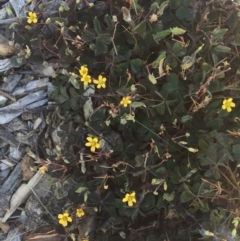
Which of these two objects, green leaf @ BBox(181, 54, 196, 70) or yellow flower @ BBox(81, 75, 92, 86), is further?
yellow flower @ BBox(81, 75, 92, 86)

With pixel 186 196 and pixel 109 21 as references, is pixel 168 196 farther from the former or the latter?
pixel 109 21

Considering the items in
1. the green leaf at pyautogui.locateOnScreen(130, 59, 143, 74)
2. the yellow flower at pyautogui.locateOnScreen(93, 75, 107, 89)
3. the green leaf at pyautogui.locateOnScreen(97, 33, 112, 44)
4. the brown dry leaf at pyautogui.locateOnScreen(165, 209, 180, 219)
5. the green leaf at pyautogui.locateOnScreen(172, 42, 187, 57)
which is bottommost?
the brown dry leaf at pyautogui.locateOnScreen(165, 209, 180, 219)

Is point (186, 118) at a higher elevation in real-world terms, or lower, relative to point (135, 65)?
lower

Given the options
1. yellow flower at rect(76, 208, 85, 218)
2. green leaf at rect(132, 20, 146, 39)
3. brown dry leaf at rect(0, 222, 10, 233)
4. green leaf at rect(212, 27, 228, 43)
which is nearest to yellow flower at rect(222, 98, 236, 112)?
green leaf at rect(212, 27, 228, 43)

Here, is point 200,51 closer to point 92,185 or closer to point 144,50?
point 144,50

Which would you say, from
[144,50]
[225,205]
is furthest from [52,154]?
[225,205]

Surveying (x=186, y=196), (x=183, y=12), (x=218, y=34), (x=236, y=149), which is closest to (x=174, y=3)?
(x=183, y=12)

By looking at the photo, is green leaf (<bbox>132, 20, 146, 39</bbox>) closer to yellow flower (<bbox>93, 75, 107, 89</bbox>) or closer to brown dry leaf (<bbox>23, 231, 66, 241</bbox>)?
yellow flower (<bbox>93, 75, 107, 89</bbox>)

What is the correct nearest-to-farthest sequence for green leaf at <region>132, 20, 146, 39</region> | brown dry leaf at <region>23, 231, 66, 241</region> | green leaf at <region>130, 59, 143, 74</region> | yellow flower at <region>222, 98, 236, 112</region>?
yellow flower at <region>222, 98, 236, 112</region>
green leaf at <region>132, 20, 146, 39</region>
green leaf at <region>130, 59, 143, 74</region>
brown dry leaf at <region>23, 231, 66, 241</region>
